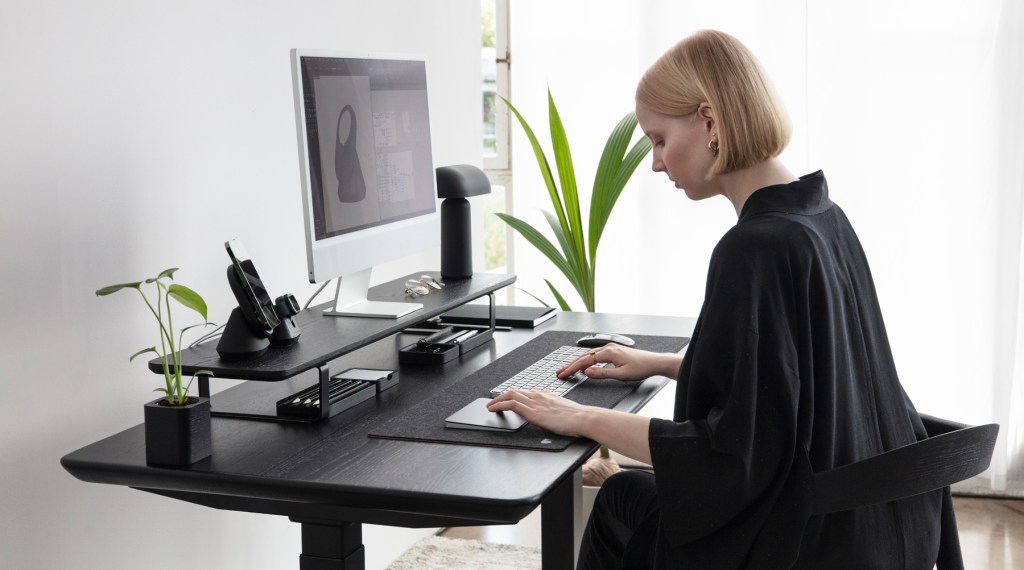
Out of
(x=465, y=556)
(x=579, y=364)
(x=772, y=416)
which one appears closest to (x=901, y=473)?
(x=772, y=416)

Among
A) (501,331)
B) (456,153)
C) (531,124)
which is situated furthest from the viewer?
(531,124)

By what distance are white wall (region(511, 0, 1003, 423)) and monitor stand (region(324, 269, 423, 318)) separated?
5.97ft

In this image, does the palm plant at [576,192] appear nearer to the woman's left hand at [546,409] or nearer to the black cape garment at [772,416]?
the woman's left hand at [546,409]

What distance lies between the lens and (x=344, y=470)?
1.58 meters

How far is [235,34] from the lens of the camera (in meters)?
2.40

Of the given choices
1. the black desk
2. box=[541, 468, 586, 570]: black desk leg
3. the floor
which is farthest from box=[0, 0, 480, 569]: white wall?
the floor

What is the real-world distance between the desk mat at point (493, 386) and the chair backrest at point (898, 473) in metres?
0.40

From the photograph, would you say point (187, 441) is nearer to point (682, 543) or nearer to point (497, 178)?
point (682, 543)

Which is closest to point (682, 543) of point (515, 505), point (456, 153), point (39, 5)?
point (515, 505)

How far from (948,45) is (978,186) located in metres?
0.48

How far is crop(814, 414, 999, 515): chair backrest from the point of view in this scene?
154 cm

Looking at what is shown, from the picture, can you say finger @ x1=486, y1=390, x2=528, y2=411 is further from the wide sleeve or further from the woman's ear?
the woman's ear

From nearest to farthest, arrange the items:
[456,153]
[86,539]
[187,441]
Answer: [187,441] → [86,539] → [456,153]

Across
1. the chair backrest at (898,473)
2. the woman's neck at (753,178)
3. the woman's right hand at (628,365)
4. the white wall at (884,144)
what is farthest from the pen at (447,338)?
the white wall at (884,144)
